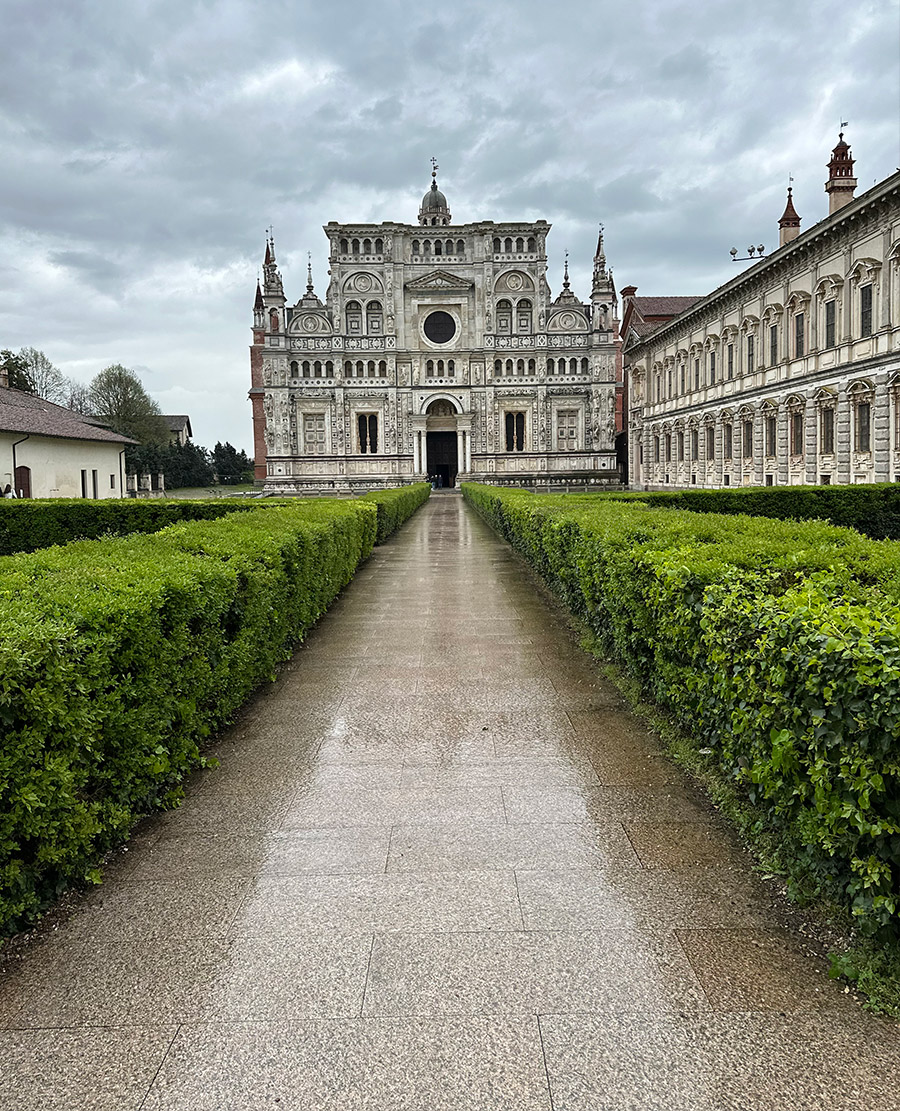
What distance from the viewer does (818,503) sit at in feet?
72.8

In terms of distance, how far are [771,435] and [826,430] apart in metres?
5.19

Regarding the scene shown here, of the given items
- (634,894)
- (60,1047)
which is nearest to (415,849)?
(634,894)

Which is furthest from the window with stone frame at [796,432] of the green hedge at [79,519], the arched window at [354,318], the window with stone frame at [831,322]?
the arched window at [354,318]

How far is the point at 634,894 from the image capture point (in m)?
3.81

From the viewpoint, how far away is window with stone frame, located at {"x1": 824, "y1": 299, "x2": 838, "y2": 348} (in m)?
29.7

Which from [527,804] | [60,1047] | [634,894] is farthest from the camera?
[527,804]

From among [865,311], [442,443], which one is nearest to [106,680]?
[865,311]

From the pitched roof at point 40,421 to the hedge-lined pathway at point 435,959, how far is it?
34.0 metres

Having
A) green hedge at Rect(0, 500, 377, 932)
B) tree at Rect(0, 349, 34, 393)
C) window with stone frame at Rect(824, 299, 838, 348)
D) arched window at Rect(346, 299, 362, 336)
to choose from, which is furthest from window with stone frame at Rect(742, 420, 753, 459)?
tree at Rect(0, 349, 34, 393)

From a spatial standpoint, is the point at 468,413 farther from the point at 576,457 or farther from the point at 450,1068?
the point at 450,1068

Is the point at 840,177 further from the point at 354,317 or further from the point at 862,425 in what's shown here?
the point at 354,317

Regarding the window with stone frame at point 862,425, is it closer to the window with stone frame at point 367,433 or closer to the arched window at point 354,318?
the window with stone frame at point 367,433

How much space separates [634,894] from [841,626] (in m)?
1.63

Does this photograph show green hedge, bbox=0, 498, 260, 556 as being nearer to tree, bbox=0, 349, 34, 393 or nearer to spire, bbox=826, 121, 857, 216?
spire, bbox=826, 121, 857, 216
